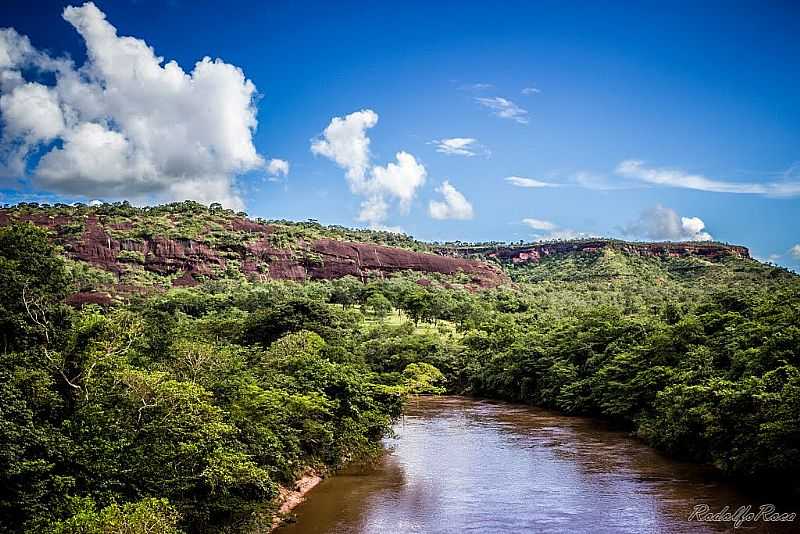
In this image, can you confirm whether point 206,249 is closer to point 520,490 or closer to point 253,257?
point 253,257

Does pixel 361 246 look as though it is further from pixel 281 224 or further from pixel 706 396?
pixel 706 396

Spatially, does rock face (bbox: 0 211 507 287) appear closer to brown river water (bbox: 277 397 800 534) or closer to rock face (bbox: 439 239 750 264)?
rock face (bbox: 439 239 750 264)

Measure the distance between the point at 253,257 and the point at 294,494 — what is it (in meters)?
87.7

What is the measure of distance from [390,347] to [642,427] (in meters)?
30.3

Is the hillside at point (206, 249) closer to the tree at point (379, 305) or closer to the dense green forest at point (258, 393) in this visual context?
the tree at point (379, 305)

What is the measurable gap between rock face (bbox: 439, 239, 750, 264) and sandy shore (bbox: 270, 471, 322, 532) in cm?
11547

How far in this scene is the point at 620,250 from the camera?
132 meters

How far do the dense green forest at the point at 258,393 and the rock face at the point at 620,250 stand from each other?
261ft

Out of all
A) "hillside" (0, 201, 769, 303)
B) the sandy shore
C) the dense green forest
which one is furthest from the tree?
the sandy shore

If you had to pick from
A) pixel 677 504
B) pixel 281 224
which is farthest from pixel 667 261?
pixel 677 504

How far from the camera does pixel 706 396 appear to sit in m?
29.0

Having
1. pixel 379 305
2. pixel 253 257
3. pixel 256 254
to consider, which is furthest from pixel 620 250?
pixel 253 257

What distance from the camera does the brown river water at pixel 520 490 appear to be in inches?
858

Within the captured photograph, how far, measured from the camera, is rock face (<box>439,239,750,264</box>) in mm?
128512
